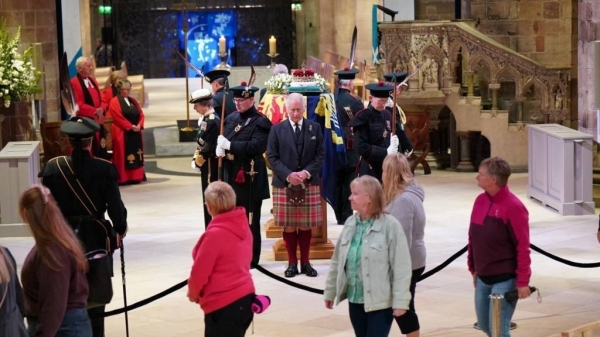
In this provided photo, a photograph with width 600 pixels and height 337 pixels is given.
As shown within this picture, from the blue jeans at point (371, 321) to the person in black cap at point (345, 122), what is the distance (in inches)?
268

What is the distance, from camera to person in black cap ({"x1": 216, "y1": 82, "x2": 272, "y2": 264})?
11.6 metres

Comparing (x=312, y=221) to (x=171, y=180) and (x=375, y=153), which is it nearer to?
(x=375, y=153)

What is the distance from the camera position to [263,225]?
14680mm


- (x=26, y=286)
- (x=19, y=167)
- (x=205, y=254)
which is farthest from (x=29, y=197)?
(x=19, y=167)

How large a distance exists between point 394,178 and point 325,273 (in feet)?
11.8

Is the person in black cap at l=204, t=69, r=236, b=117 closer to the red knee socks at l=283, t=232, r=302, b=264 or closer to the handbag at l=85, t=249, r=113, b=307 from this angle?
the red knee socks at l=283, t=232, r=302, b=264

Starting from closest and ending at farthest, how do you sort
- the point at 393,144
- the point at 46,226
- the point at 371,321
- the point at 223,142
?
1. the point at 46,226
2. the point at 371,321
3. the point at 223,142
4. the point at 393,144

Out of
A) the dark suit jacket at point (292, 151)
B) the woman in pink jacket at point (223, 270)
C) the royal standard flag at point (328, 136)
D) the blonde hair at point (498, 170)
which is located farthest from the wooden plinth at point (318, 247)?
the woman in pink jacket at point (223, 270)

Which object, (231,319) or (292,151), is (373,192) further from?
(292,151)

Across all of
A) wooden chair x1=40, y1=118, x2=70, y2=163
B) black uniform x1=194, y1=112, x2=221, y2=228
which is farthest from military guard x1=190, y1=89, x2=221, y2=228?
wooden chair x1=40, y1=118, x2=70, y2=163

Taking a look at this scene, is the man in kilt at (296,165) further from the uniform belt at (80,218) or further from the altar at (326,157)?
the uniform belt at (80,218)

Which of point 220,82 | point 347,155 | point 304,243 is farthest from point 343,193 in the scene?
point 304,243

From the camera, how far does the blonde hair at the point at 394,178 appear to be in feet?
27.2

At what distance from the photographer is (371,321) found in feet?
24.5
